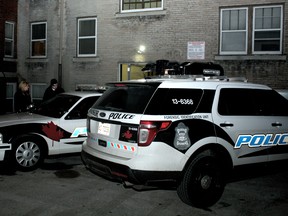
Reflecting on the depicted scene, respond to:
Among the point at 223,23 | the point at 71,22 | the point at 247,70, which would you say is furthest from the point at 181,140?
the point at 71,22

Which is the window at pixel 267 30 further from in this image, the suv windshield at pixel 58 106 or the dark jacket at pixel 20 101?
the dark jacket at pixel 20 101

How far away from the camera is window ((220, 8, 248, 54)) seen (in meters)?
11.6

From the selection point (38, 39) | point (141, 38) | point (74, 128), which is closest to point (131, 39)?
point (141, 38)

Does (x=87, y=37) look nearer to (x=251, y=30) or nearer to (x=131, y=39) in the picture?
(x=131, y=39)

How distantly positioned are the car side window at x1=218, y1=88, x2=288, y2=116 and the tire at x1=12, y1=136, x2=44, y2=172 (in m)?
3.91

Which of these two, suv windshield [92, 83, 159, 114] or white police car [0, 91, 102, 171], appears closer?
suv windshield [92, 83, 159, 114]

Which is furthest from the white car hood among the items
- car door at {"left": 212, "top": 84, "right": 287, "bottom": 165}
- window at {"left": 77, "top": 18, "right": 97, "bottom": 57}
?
window at {"left": 77, "top": 18, "right": 97, "bottom": 57}

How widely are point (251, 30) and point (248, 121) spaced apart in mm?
7198

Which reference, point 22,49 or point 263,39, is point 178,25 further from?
point 22,49

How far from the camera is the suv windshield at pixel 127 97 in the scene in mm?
4473

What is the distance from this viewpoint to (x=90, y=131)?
519cm

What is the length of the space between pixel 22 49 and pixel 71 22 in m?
2.97

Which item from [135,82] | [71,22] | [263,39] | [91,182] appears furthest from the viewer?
[71,22]

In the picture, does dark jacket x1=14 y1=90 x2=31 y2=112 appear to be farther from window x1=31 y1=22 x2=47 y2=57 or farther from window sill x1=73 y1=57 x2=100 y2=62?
window x1=31 y1=22 x2=47 y2=57
